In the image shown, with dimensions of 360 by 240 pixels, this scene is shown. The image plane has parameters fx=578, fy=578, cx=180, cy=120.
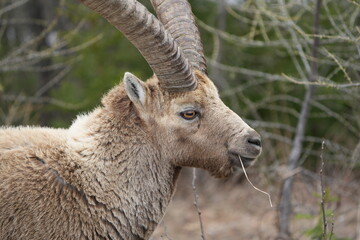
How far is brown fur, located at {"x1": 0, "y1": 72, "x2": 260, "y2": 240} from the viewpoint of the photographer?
16.3ft

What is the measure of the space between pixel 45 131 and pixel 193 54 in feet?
5.55

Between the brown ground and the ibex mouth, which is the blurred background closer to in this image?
the brown ground

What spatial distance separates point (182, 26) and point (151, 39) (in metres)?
1.10

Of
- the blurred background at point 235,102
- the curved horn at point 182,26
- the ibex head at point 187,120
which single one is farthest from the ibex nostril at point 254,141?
the blurred background at point 235,102

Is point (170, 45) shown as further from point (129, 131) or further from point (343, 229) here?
point (343, 229)

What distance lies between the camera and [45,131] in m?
5.54

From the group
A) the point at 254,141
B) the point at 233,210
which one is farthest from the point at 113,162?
the point at 233,210

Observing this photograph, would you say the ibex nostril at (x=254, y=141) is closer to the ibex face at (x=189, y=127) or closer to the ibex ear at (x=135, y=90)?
the ibex face at (x=189, y=127)

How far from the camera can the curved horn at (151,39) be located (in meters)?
4.77

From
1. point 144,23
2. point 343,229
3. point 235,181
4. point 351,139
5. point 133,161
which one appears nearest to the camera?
point 144,23

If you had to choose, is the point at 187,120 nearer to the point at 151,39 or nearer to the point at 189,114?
the point at 189,114

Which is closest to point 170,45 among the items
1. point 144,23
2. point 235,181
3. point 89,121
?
point 144,23

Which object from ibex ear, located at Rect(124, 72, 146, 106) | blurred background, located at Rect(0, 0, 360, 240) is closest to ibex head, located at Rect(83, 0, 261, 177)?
ibex ear, located at Rect(124, 72, 146, 106)

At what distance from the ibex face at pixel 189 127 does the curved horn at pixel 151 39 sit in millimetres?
150
